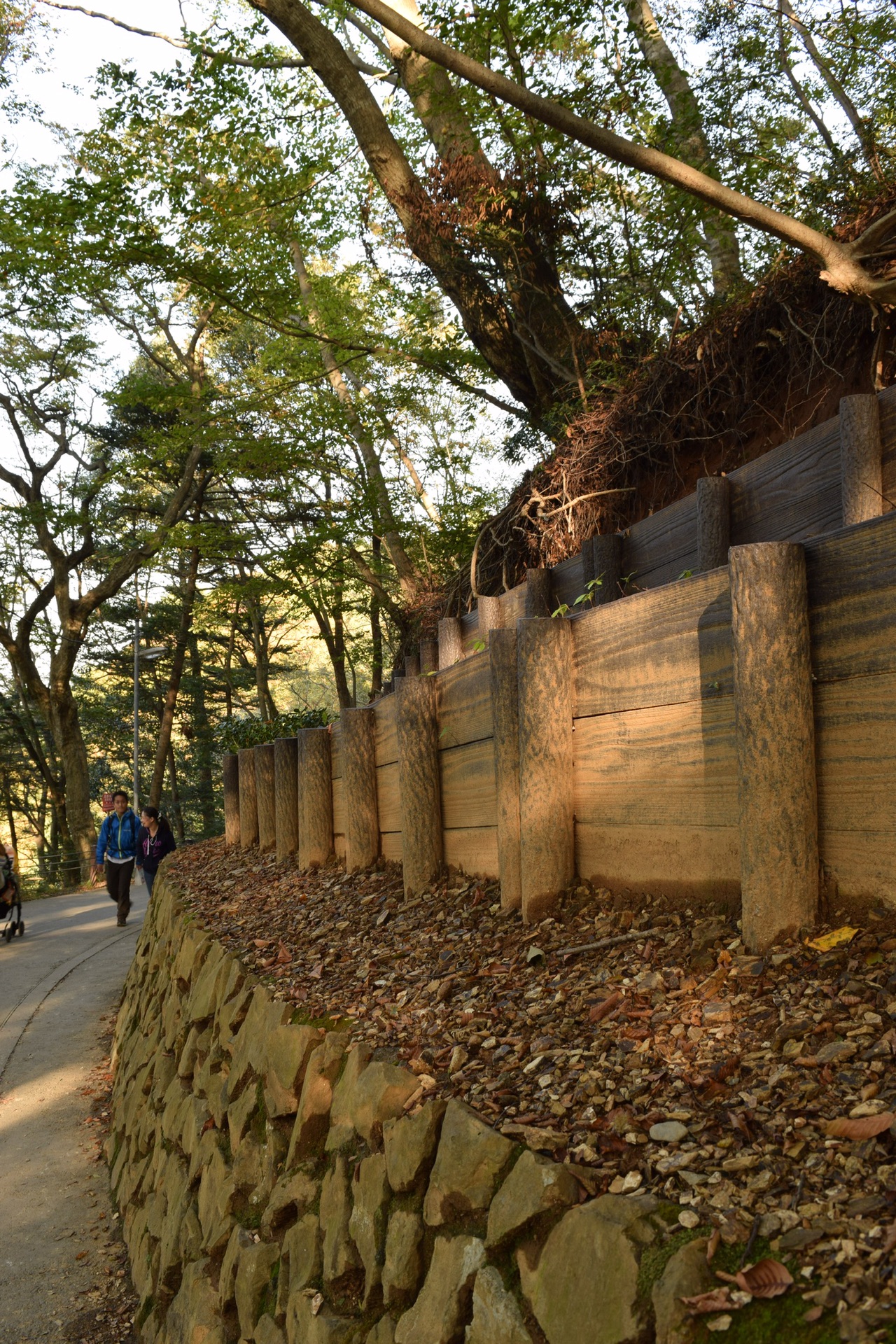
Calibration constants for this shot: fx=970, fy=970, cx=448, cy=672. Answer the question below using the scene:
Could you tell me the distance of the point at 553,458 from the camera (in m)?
7.27

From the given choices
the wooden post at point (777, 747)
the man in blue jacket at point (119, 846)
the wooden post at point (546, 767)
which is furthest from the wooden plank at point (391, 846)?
the man in blue jacket at point (119, 846)

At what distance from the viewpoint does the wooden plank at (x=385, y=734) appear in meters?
5.91

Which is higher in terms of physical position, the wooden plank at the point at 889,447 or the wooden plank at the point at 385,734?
the wooden plank at the point at 889,447

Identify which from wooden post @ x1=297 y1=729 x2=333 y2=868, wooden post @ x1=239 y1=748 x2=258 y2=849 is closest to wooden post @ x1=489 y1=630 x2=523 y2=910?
wooden post @ x1=297 y1=729 x2=333 y2=868

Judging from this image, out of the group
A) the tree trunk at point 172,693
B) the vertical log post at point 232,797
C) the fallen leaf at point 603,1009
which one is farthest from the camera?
the tree trunk at point 172,693

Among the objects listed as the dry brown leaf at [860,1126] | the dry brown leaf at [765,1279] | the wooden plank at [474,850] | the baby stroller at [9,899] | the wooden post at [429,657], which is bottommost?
the baby stroller at [9,899]

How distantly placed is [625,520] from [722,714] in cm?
385

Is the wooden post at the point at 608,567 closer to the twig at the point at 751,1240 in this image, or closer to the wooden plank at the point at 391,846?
the wooden plank at the point at 391,846

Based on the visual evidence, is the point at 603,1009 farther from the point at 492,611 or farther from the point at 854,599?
the point at 492,611

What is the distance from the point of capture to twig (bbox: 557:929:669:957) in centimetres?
300

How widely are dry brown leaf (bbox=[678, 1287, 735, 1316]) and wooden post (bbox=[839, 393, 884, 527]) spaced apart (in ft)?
8.59

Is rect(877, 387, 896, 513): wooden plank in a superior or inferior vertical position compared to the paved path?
superior

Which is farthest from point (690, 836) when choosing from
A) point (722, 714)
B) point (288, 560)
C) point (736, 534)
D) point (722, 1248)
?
point (288, 560)

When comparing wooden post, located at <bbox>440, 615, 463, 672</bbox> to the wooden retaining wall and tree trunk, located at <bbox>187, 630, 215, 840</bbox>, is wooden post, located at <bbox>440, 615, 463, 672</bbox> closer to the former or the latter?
the wooden retaining wall
